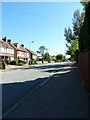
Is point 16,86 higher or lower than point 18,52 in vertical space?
lower

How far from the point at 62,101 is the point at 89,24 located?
396 cm

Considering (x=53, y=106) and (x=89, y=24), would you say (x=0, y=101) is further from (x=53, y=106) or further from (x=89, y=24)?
(x=89, y=24)

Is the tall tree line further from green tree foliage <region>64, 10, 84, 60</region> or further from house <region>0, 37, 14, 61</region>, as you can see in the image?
house <region>0, 37, 14, 61</region>

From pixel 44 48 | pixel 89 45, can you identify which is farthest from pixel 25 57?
pixel 89 45

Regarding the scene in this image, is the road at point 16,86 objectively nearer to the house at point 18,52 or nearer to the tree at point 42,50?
the house at point 18,52

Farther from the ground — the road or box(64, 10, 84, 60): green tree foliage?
box(64, 10, 84, 60): green tree foliage

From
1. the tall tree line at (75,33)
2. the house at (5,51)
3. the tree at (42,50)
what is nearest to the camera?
the tall tree line at (75,33)

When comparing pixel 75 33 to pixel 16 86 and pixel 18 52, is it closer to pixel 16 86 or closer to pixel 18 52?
pixel 16 86

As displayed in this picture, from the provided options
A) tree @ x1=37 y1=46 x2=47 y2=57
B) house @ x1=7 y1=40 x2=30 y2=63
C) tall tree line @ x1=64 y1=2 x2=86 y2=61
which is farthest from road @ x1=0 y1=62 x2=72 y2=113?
tree @ x1=37 y1=46 x2=47 y2=57

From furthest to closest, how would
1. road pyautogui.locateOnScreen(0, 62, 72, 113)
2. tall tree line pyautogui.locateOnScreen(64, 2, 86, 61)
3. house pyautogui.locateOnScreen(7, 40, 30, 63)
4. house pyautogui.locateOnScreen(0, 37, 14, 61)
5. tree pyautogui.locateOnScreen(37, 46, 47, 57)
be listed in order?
tree pyautogui.locateOnScreen(37, 46, 47, 57) < house pyautogui.locateOnScreen(7, 40, 30, 63) < house pyautogui.locateOnScreen(0, 37, 14, 61) < tall tree line pyautogui.locateOnScreen(64, 2, 86, 61) < road pyautogui.locateOnScreen(0, 62, 72, 113)

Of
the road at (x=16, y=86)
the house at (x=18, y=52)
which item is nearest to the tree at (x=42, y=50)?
the house at (x=18, y=52)

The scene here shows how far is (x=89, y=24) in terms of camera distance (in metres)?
13.8

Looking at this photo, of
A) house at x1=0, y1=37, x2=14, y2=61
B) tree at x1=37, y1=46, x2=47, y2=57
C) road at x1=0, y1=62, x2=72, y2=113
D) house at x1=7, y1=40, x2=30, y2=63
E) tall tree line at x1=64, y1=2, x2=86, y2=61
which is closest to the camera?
road at x1=0, y1=62, x2=72, y2=113

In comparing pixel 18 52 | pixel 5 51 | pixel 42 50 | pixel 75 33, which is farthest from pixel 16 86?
pixel 42 50
